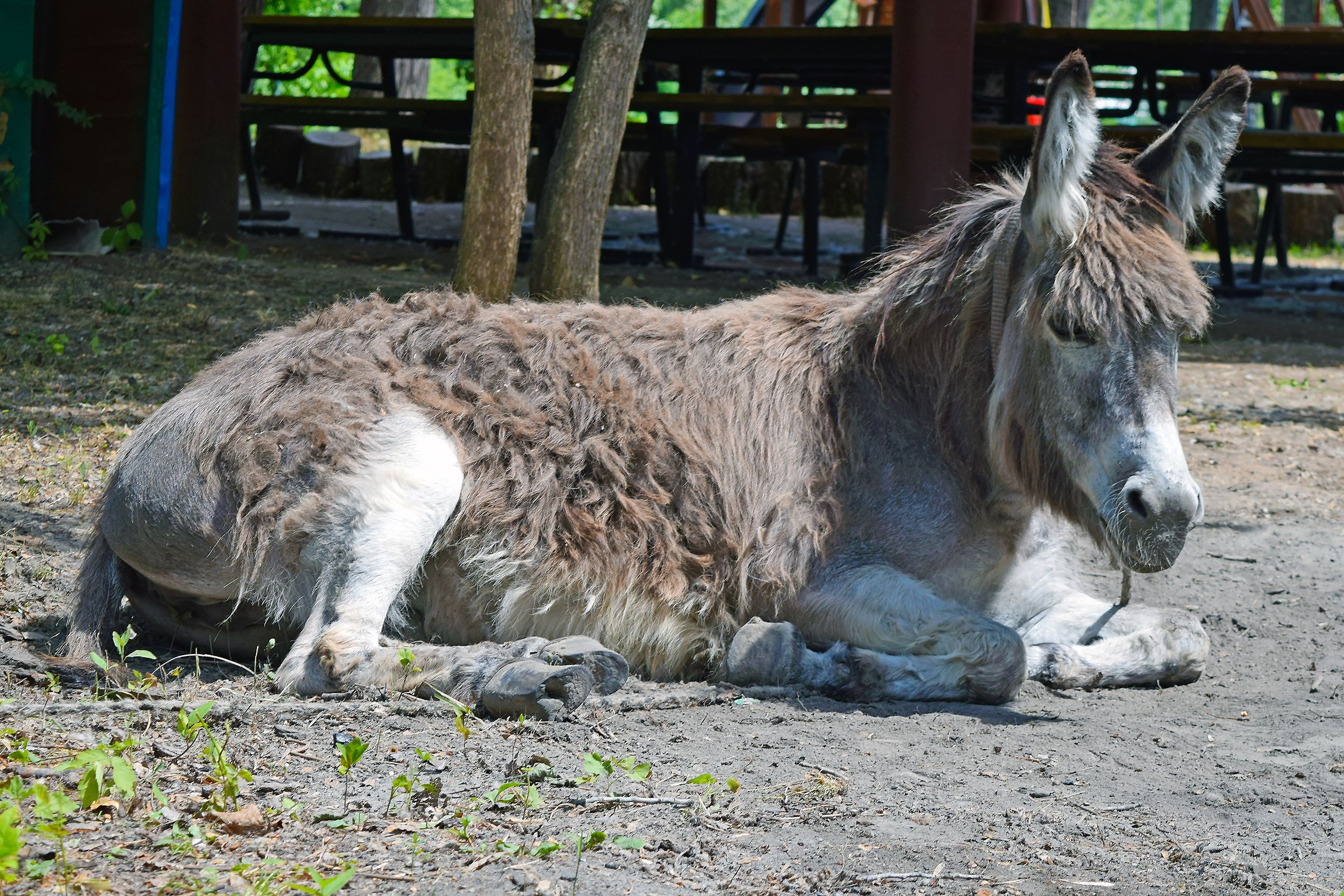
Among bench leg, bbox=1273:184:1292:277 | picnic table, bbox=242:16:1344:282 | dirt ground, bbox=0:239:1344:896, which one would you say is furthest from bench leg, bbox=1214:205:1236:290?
dirt ground, bbox=0:239:1344:896

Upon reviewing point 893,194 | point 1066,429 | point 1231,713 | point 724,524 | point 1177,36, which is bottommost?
point 1231,713

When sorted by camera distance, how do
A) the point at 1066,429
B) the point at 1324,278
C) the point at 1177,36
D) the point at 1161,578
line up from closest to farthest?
the point at 1066,429
the point at 1161,578
the point at 1177,36
the point at 1324,278

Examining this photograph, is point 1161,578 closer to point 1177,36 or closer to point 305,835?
point 305,835

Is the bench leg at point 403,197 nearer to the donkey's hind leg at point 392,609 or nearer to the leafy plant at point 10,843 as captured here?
the donkey's hind leg at point 392,609

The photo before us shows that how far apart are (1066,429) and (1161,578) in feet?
5.84

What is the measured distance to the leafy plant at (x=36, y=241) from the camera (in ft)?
26.8

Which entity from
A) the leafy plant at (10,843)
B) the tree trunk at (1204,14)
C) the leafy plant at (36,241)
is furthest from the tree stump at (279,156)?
the leafy plant at (10,843)

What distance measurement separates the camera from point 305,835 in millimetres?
2365

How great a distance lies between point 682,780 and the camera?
2781 mm

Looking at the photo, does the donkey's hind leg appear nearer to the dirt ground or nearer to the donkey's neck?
the dirt ground

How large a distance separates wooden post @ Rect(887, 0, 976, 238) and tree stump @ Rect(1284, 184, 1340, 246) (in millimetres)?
10732

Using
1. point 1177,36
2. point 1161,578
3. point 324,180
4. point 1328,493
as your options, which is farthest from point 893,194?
point 324,180

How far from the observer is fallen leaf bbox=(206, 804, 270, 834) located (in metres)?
2.35

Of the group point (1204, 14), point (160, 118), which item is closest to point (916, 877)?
point (160, 118)
